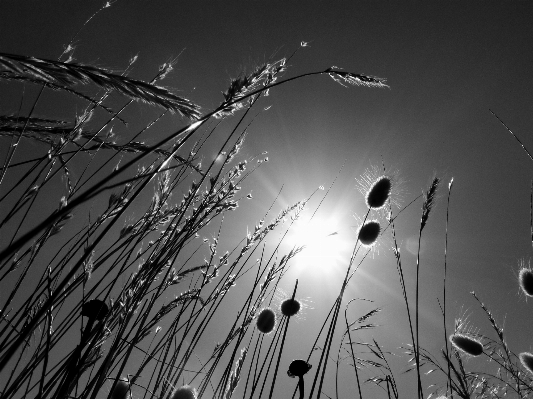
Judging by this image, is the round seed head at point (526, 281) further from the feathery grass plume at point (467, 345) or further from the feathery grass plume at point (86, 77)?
the feathery grass plume at point (86, 77)

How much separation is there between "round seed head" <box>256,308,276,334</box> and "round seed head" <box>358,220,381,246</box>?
59 centimetres

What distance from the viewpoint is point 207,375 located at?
1.41 meters

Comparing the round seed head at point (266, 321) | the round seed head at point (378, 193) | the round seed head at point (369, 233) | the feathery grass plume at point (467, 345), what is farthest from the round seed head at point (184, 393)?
the feathery grass plume at point (467, 345)

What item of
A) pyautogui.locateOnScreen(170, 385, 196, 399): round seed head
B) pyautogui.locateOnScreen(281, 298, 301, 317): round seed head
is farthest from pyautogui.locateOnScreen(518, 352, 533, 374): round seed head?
pyautogui.locateOnScreen(170, 385, 196, 399): round seed head

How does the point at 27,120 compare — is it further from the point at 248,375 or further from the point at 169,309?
the point at 248,375

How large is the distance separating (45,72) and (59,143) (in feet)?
1.69

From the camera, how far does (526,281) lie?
205cm

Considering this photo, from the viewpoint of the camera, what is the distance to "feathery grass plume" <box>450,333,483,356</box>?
7.18ft

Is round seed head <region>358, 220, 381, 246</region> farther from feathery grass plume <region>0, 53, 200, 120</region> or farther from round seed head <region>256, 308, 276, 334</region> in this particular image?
feathery grass plume <region>0, 53, 200, 120</region>

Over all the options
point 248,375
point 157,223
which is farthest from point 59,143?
point 248,375

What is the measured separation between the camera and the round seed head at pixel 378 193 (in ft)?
6.57

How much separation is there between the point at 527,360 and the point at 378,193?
1.15 m

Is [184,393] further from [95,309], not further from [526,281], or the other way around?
[526,281]

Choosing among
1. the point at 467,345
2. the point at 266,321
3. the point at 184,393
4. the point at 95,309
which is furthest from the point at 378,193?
the point at 95,309
